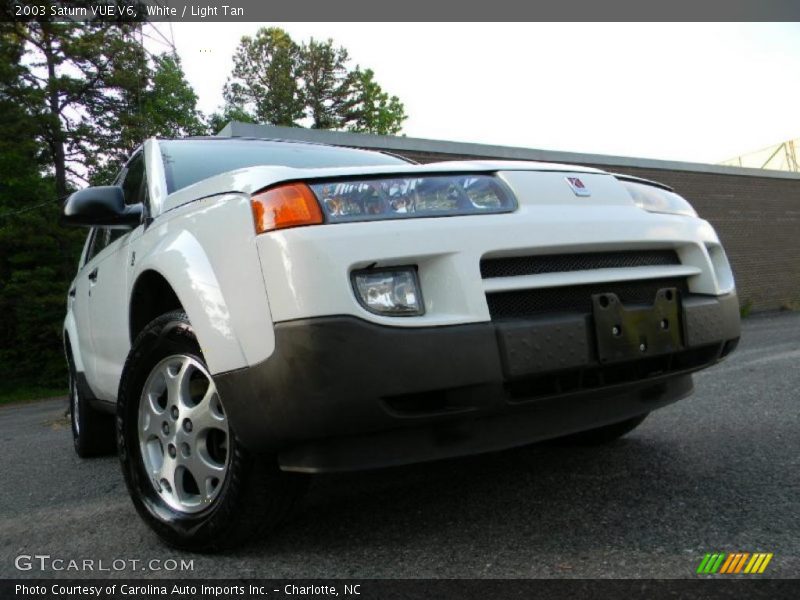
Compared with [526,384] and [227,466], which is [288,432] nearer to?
[227,466]

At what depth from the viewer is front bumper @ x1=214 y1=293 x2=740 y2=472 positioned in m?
1.55

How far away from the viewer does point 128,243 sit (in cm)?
270

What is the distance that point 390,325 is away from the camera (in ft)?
5.17

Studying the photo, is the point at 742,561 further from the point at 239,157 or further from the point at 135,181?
the point at 135,181

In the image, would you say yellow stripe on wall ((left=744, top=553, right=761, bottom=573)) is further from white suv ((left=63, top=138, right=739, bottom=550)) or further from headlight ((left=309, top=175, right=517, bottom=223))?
headlight ((left=309, top=175, right=517, bottom=223))

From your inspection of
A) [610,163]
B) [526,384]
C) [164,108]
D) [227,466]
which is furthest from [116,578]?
[164,108]

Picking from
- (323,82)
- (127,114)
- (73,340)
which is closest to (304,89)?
(323,82)

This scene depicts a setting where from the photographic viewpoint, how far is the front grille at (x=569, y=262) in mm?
1755

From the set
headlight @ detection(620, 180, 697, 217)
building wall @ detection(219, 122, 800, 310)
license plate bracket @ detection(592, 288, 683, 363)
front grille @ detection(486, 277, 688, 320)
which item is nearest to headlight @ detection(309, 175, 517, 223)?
front grille @ detection(486, 277, 688, 320)

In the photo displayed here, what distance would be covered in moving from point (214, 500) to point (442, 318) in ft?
2.90

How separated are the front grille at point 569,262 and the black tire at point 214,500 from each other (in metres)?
0.84

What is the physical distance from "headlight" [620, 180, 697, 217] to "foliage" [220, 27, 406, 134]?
40171mm

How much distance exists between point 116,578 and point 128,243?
1.43m
